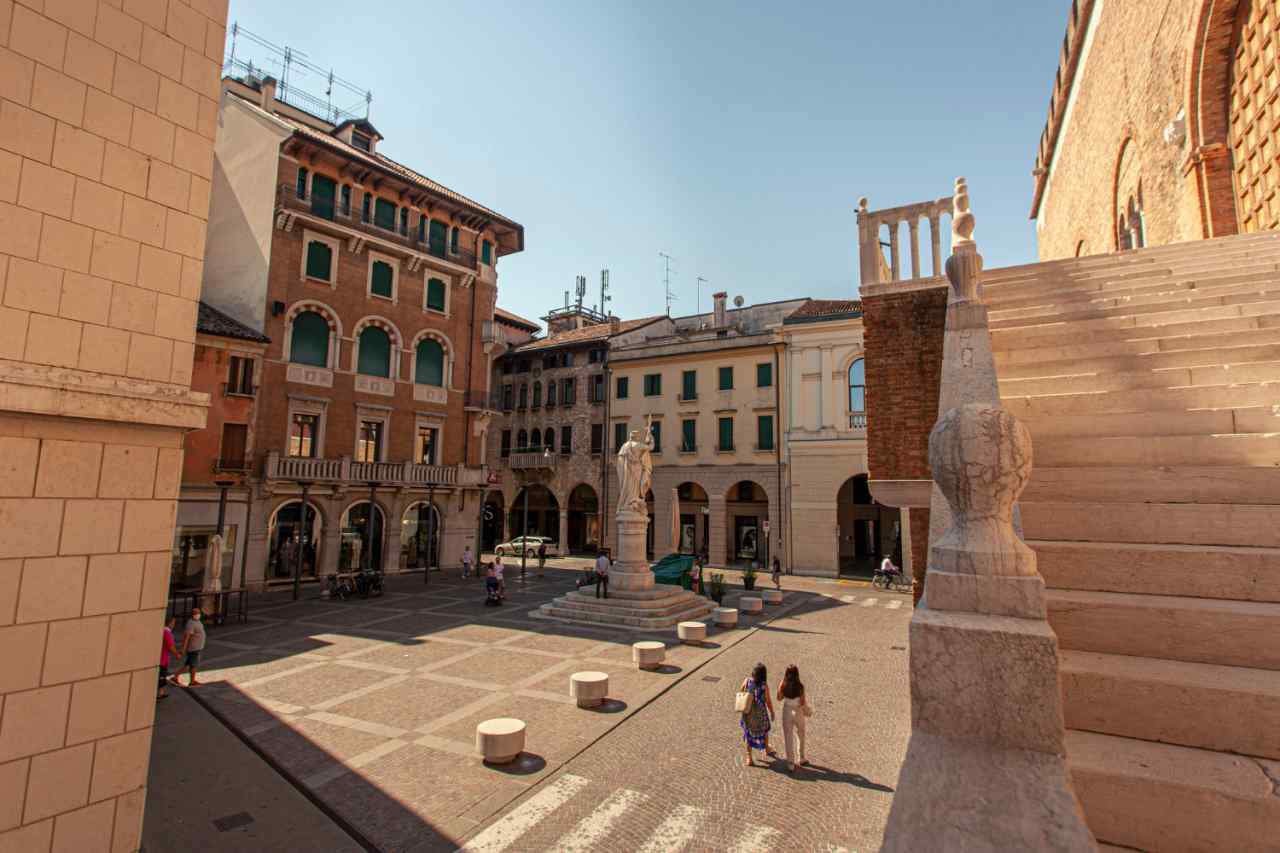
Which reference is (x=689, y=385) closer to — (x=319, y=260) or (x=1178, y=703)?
(x=319, y=260)

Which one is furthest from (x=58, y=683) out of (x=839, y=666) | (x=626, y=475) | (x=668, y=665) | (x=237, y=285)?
(x=237, y=285)

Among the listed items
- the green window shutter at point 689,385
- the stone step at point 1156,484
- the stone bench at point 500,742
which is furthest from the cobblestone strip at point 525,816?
the green window shutter at point 689,385

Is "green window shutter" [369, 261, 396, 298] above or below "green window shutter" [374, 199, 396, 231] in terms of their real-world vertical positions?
below

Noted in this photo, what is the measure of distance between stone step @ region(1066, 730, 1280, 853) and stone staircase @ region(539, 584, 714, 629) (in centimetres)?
1329

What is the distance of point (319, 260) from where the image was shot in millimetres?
22969

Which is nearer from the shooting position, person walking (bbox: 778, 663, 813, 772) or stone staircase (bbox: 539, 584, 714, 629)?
person walking (bbox: 778, 663, 813, 772)

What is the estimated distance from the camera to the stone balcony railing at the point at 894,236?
329 inches

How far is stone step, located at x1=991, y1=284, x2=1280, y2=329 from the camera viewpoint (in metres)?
6.28

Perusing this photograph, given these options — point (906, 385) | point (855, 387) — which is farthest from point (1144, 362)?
point (855, 387)

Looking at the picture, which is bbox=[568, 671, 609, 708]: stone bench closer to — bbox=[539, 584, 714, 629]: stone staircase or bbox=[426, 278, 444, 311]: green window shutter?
bbox=[539, 584, 714, 629]: stone staircase

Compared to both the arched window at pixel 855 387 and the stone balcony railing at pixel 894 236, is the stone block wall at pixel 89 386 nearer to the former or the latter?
the stone balcony railing at pixel 894 236

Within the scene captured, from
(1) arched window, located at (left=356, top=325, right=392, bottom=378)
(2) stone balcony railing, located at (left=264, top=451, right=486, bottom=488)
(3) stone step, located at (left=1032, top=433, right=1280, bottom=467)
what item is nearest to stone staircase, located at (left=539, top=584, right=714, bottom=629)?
(2) stone balcony railing, located at (left=264, top=451, right=486, bottom=488)

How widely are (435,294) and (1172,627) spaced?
27553mm

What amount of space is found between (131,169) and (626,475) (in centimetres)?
1392
